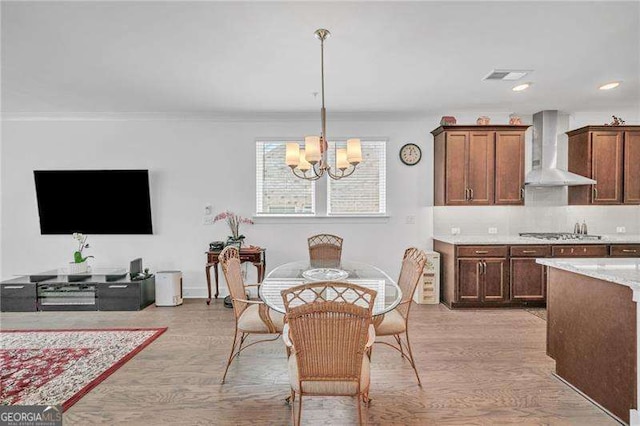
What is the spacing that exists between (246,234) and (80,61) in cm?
282

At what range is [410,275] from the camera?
255 centimetres

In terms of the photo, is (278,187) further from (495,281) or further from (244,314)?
(495,281)

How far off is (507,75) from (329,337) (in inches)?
133

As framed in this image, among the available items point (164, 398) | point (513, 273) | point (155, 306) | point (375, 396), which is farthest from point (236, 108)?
point (513, 273)

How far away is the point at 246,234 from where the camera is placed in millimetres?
4754

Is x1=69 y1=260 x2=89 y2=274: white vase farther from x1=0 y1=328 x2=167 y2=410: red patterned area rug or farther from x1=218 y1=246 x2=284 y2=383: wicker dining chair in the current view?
x1=218 y1=246 x2=284 y2=383: wicker dining chair

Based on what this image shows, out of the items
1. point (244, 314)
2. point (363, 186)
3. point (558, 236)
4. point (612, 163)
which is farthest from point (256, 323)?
point (612, 163)

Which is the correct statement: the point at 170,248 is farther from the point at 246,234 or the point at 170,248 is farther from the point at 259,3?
the point at 259,3

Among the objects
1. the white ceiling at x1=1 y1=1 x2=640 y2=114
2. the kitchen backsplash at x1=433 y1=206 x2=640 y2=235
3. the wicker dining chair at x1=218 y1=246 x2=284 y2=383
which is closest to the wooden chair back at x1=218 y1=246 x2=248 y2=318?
the wicker dining chair at x1=218 y1=246 x2=284 y2=383

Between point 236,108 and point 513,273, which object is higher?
point 236,108

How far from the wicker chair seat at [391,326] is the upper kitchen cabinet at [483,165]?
2.50m

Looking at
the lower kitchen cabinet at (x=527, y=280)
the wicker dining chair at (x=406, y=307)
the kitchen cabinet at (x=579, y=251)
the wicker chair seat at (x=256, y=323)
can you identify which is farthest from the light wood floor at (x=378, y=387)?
the kitchen cabinet at (x=579, y=251)

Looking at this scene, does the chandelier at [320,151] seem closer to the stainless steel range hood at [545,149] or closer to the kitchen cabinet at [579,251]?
the stainless steel range hood at [545,149]

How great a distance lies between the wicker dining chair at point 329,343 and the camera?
149cm
